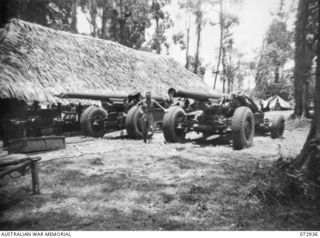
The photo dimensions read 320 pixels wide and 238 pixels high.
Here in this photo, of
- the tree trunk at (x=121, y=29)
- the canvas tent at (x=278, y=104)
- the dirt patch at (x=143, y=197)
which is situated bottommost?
the dirt patch at (x=143, y=197)

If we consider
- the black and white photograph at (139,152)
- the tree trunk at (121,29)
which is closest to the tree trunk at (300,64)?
the black and white photograph at (139,152)

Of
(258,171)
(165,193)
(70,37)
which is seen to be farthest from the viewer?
(70,37)

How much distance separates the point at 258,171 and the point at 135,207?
2475 mm

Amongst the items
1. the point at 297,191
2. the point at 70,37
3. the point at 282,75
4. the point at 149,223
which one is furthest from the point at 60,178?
the point at 282,75

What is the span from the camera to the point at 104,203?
3.71m

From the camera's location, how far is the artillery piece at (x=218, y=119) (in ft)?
24.2

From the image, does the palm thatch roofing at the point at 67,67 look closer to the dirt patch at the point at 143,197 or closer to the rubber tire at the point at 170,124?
the rubber tire at the point at 170,124

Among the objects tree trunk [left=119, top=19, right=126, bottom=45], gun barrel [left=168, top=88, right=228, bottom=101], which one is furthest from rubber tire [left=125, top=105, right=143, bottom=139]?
tree trunk [left=119, top=19, right=126, bottom=45]

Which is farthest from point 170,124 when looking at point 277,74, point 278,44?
point 277,74

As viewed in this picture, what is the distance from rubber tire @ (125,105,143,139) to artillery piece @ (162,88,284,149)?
167 centimetres

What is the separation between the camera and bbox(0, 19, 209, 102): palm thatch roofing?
429 inches

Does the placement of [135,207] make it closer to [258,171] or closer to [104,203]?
[104,203]

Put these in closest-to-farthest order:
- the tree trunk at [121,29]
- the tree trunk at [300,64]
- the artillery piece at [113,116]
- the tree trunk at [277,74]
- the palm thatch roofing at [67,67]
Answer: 1. the artillery piece at [113,116]
2. the palm thatch roofing at [67,67]
3. the tree trunk at [300,64]
4. the tree trunk at [277,74]
5. the tree trunk at [121,29]

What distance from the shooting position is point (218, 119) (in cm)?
816
